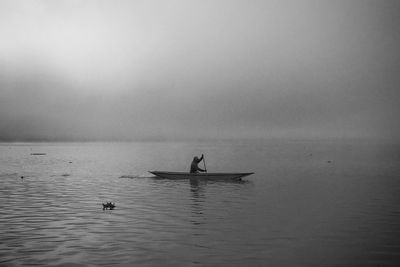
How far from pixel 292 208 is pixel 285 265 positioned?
37.4 feet

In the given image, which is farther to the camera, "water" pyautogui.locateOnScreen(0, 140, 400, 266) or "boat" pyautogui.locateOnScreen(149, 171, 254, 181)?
"boat" pyautogui.locateOnScreen(149, 171, 254, 181)

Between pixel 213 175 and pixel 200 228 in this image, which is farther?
pixel 213 175

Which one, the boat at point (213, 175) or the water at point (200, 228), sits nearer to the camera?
the water at point (200, 228)

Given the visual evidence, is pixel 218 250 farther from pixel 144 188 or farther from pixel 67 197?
pixel 144 188

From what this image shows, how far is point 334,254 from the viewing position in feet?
44.3

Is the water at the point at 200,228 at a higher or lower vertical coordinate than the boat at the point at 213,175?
lower

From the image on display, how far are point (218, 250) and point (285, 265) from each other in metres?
2.59

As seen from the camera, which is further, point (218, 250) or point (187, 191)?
point (187, 191)

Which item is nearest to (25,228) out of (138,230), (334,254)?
(138,230)

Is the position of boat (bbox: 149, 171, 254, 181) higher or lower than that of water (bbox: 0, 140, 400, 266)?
higher

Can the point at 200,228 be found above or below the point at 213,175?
below

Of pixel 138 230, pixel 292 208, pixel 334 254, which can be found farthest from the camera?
pixel 292 208

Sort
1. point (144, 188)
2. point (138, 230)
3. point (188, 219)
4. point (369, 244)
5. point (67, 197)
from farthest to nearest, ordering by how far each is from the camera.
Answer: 1. point (144, 188)
2. point (67, 197)
3. point (188, 219)
4. point (138, 230)
5. point (369, 244)

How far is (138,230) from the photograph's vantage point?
16.9 metres
